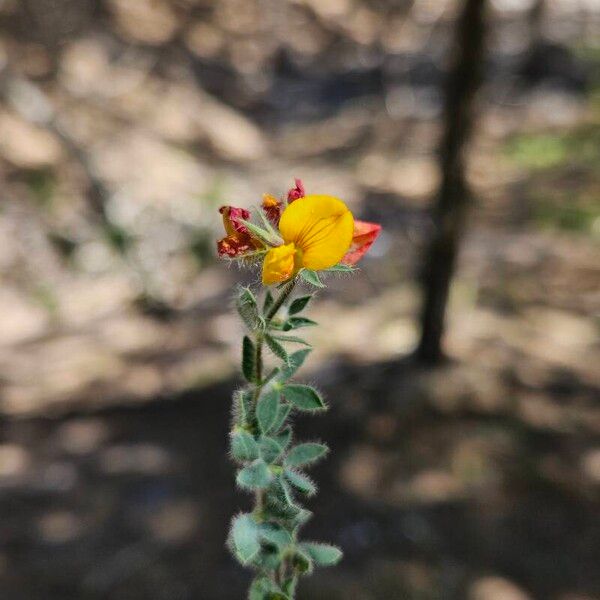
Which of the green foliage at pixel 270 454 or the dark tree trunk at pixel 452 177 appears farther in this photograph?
the dark tree trunk at pixel 452 177

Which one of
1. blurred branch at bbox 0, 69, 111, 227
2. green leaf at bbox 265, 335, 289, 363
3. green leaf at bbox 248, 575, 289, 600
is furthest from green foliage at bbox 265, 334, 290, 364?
blurred branch at bbox 0, 69, 111, 227

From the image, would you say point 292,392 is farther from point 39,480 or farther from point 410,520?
point 39,480

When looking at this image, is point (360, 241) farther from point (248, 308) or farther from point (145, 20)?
point (145, 20)

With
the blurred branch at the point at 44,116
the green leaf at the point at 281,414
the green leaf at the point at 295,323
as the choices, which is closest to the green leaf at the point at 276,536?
the green leaf at the point at 281,414

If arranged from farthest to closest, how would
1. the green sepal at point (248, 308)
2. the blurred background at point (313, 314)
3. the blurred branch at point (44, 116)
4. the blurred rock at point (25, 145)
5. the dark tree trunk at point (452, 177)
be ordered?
1. the blurred rock at point (25, 145)
2. the blurred branch at point (44, 116)
3. the dark tree trunk at point (452, 177)
4. the blurred background at point (313, 314)
5. the green sepal at point (248, 308)

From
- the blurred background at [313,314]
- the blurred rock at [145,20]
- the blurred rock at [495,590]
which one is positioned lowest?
the blurred rock at [495,590]

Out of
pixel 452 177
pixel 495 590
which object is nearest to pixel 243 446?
pixel 495 590

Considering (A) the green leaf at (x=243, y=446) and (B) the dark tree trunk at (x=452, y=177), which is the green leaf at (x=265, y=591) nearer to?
(A) the green leaf at (x=243, y=446)

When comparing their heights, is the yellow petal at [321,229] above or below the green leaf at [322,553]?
above
